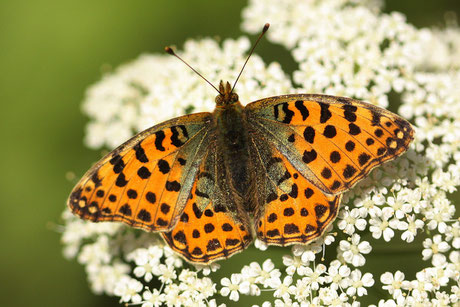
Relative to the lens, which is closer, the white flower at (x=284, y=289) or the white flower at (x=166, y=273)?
the white flower at (x=284, y=289)

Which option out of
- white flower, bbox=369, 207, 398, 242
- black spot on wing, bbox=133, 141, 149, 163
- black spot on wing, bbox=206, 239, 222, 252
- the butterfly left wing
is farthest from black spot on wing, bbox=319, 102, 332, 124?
black spot on wing, bbox=133, 141, 149, 163

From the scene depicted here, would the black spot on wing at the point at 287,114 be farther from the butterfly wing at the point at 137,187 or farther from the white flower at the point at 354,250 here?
the white flower at the point at 354,250

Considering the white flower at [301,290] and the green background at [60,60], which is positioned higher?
the green background at [60,60]

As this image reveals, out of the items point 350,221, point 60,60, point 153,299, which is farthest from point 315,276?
point 60,60

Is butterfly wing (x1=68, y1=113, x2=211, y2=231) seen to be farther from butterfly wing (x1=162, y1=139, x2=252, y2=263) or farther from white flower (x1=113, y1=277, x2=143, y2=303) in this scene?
white flower (x1=113, y1=277, x2=143, y2=303)

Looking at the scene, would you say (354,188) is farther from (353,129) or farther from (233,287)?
(233,287)

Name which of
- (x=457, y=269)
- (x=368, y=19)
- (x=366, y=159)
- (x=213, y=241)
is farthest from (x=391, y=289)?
(x=368, y=19)

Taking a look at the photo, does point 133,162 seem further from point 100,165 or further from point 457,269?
point 457,269

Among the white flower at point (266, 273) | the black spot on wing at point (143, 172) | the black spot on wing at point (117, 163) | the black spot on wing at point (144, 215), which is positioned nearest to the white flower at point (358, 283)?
the white flower at point (266, 273)
